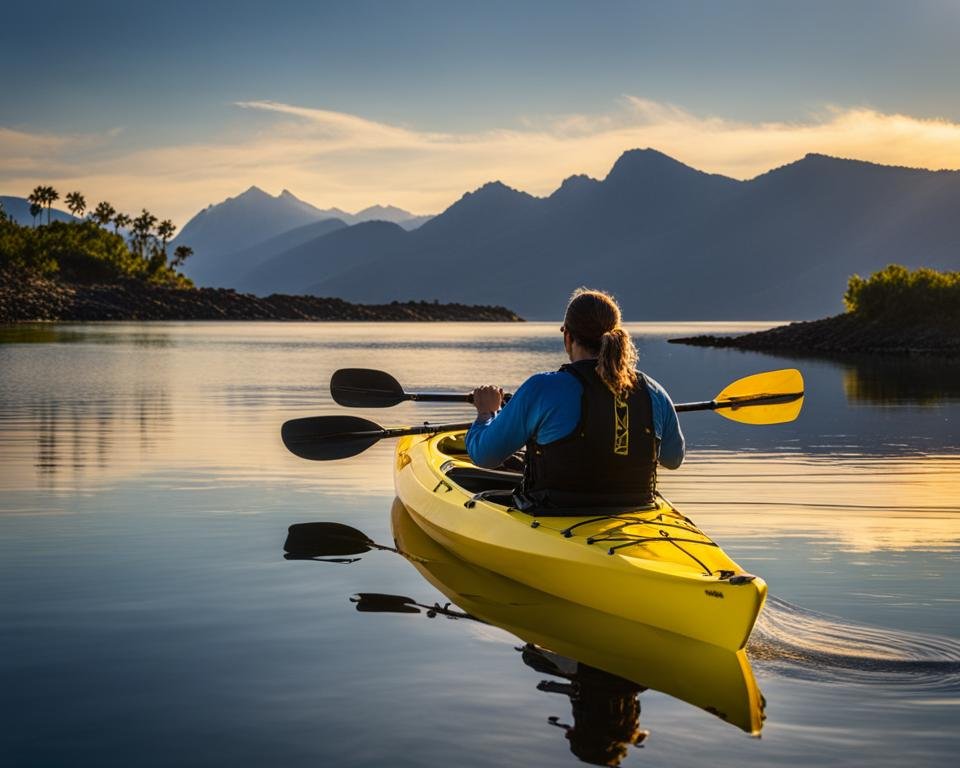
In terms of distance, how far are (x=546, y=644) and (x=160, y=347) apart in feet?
189

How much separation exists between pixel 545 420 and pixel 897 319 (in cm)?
6351

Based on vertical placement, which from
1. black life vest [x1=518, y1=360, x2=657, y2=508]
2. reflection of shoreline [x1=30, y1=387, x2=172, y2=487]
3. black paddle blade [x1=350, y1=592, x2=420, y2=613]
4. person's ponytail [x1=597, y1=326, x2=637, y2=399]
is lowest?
reflection of shoreline [x1=30, y1=387, x2=172, y2=487]

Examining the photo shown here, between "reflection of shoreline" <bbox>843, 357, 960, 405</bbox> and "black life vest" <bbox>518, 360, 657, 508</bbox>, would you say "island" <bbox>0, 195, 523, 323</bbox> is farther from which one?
"black life vest" <bbox>518, 360, 657, 508</bbox>


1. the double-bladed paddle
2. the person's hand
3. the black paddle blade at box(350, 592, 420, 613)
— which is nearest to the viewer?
the black paddle blade at box(350, 592, 420, 613)

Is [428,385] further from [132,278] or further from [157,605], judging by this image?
[132,278]

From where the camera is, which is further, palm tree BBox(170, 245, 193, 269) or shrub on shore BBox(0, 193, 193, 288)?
palm tree BBox(170, 245, 193, 269)

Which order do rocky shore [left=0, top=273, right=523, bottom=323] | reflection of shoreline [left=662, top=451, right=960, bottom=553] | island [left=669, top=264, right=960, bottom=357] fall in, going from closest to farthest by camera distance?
1. reflection of shoreline [left=662, top=451, right=960, bottom=553]
2. island [left=669, top=264, right=960, bottom=357]
3. rocky shore [left=0, top=273, right=523, bottom=323]

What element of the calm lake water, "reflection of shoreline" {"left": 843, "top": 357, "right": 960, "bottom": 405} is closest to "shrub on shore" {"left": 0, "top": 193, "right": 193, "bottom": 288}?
"reflection of shoreline" {"left": 843, "top": 357, "right": 960, "bottom": 405}

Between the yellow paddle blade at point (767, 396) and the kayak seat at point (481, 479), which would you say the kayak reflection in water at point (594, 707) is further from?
the yellow paddle blade at point (767, 396)

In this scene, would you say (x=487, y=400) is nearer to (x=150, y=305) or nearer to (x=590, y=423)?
(x=590, y=423)

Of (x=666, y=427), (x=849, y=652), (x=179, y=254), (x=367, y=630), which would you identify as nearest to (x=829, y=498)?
(x=666, y=427)

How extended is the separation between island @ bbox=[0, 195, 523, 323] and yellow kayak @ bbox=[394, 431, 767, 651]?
116318 millimetres

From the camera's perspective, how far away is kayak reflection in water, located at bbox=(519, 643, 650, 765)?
216 inches

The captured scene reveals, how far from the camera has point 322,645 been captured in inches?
289
